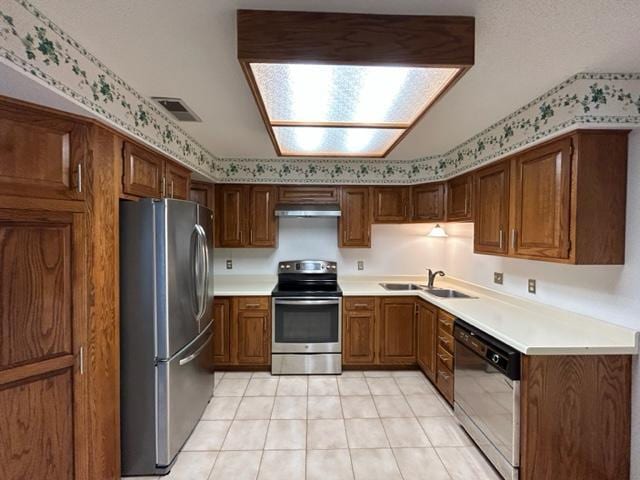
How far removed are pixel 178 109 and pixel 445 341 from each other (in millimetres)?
2800

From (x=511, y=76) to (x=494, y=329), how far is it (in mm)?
1491

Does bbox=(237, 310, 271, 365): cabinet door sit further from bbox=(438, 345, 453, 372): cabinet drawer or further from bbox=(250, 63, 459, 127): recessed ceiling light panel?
bbox=(250, 63, 459, 127): recessed ceiling light panel

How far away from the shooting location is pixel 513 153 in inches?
89.3

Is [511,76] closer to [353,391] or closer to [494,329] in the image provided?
[494,329]

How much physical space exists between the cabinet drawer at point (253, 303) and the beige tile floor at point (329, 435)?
0.75 meters

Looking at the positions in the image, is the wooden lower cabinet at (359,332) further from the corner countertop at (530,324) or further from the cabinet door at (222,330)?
the cabinet door at (222,330)

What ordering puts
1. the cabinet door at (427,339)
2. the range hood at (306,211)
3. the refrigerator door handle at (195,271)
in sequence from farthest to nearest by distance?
the range hood at (306,211) → the cabinet door at (427,339) → the refrigerator door handle at (195,271)

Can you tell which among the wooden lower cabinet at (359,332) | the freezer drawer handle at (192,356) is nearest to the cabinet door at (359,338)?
the wooden lower cabinet at (359,332)

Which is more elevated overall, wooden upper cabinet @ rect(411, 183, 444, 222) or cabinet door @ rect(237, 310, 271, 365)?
wooden upper cabinet @ rect(411, 183, 444, 222)

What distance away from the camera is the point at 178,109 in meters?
2.16

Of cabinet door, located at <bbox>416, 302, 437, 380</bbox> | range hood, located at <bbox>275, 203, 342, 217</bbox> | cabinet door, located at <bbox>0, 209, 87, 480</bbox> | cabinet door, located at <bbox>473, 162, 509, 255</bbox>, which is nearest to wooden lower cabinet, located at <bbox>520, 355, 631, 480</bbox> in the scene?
cabinet door, located at <bbox>473, 162, 509, 255</bbox>

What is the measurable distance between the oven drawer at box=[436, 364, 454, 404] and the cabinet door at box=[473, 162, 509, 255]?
3.57 feet

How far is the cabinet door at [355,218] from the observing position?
3643 millimetres

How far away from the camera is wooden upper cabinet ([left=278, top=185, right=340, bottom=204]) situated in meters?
3.60
